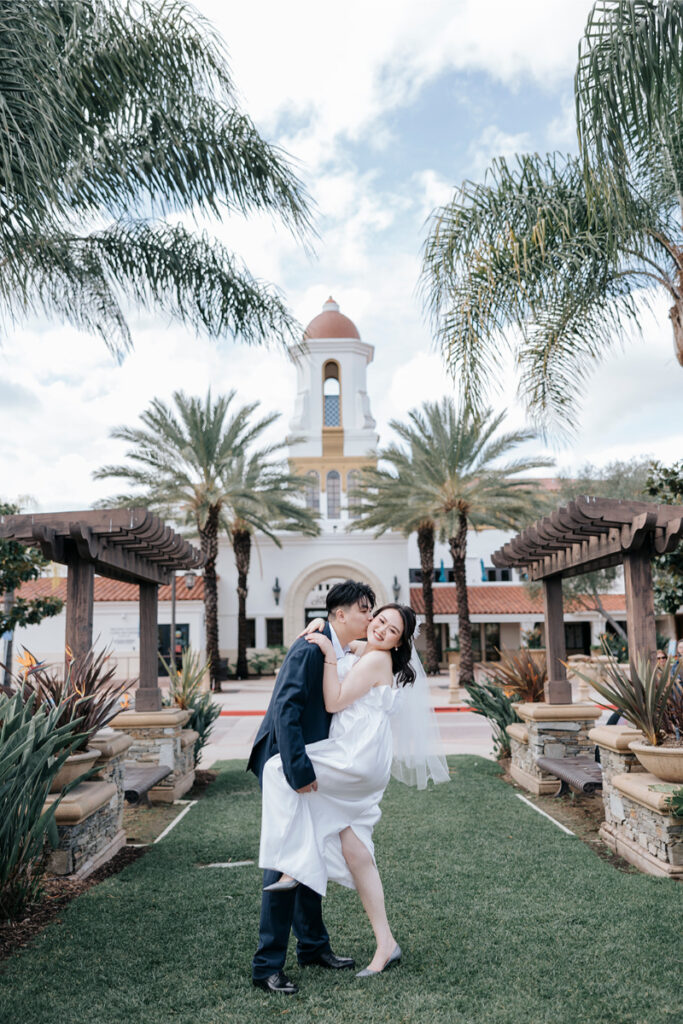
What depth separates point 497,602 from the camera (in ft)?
116

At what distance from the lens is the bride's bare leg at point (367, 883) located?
3.56m

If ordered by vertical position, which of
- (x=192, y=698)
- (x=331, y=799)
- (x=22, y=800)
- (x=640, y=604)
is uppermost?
(x=640, y=604)

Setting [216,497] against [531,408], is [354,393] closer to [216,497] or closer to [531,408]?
[216,497]

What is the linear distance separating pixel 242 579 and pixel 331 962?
27.6m

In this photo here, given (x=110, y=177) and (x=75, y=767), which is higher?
(x=110, y=177)

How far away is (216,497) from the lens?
82.2ft

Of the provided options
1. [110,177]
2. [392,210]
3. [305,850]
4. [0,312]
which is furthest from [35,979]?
[392,210]

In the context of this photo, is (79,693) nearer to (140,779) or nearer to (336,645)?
(140,779)

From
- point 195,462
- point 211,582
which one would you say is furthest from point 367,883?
point 211,582

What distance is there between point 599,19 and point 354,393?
34061 mm

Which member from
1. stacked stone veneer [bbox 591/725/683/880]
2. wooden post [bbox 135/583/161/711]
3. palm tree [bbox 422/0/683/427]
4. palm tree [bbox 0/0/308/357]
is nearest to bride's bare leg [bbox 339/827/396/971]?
stacked stone veneer [bbox 591/725/683/880]

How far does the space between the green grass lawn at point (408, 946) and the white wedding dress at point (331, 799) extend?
55 cm

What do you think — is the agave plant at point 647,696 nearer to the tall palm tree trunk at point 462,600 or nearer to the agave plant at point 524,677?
the agave plant at point 524,677

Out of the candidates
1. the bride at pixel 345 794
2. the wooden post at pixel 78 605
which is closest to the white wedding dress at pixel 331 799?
the bride at pixel 345 794
